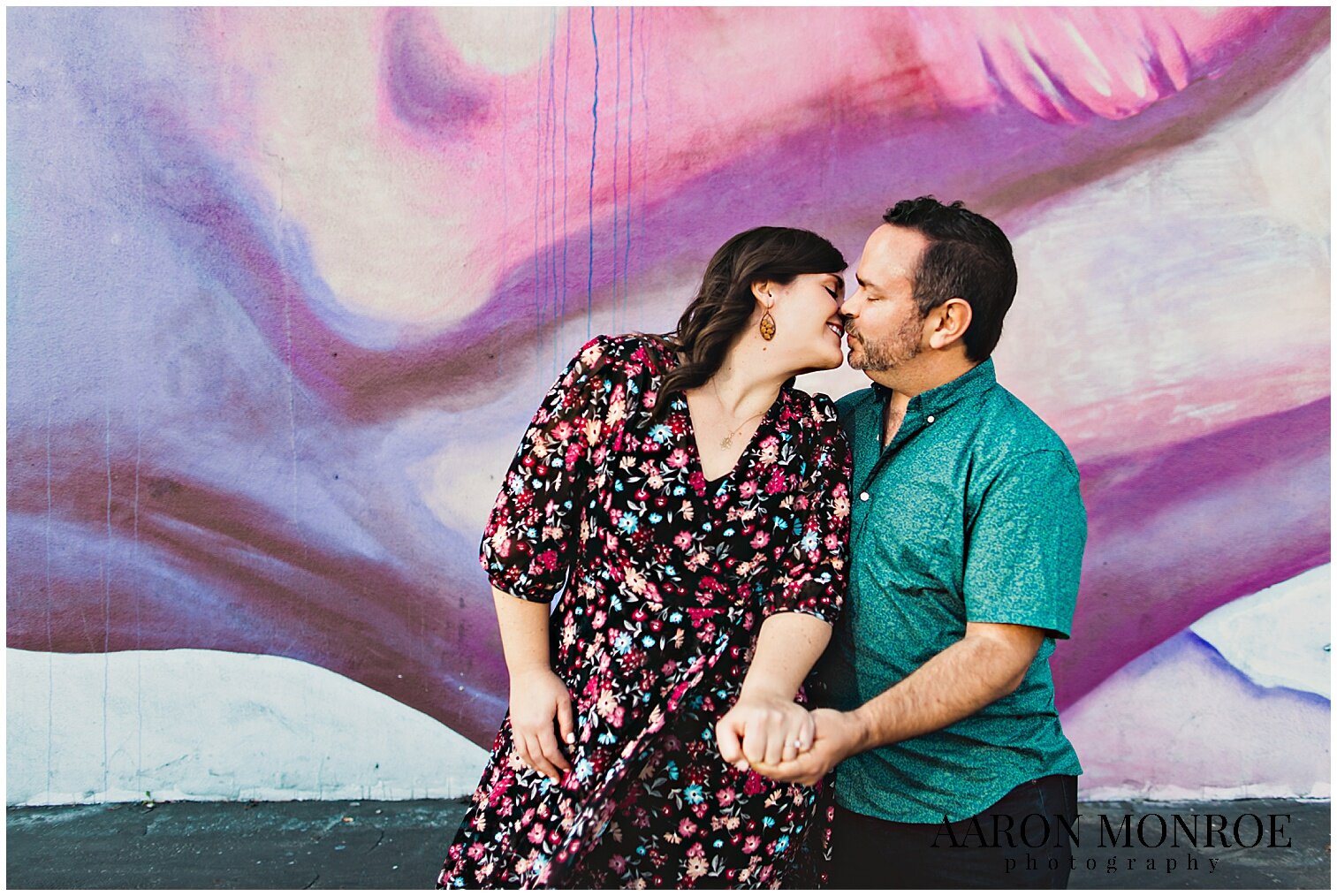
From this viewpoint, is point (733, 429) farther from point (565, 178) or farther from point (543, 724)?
point (565, 178)

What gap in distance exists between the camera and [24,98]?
3643 millimetres

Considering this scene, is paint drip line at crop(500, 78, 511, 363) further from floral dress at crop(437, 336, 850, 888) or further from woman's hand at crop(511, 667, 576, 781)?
woman's hand at crop(511, 667, 576, 781)

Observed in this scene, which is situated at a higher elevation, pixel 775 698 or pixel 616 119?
pixel 616 119

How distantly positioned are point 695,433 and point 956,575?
1.76 feet

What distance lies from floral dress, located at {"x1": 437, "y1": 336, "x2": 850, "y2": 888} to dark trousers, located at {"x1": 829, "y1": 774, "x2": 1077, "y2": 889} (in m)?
0.22

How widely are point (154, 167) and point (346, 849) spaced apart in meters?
2.49

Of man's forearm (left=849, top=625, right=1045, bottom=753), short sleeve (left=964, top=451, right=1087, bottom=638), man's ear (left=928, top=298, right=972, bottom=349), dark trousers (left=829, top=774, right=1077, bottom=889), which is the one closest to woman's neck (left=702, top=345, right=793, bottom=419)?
man's ear (left=928, top=298, right=972, bottom=349)

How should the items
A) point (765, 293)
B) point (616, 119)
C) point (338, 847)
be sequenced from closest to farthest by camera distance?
point (765, 293), point (338, 847), point (616, 119)

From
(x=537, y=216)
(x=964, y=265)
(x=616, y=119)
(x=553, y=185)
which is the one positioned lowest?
(x=964, y=265)

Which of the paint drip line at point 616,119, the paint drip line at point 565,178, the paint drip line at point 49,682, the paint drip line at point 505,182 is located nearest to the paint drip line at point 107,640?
the paint drip line at point 49,682

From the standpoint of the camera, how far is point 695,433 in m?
1.87

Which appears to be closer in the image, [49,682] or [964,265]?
[964,265]

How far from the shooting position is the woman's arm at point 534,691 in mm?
1782

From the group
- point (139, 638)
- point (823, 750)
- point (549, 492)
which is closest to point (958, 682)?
point (823, 750)
